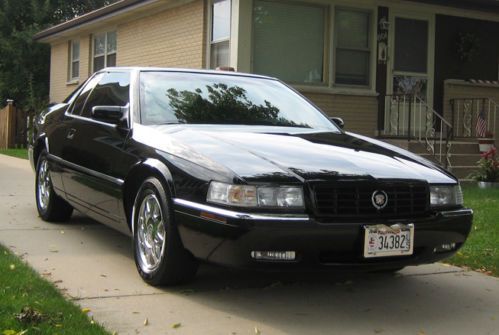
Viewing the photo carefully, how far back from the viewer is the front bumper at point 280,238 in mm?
3676

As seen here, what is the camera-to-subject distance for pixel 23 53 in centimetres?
2366

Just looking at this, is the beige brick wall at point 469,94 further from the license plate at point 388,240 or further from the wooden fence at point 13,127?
the wooden fence at point 13,127

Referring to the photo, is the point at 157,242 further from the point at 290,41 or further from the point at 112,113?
the point at 290,41

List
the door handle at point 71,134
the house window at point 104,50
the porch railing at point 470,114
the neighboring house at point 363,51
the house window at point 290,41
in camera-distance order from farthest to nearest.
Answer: the house window at point 104,50 → the porch railing at point 470,114 → the neighboring house at point 363,51 → the house window at point 290,41 → the door handle at point 71,134

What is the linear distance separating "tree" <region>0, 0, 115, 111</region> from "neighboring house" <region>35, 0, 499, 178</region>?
10355mm

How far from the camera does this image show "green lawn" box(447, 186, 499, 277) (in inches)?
219

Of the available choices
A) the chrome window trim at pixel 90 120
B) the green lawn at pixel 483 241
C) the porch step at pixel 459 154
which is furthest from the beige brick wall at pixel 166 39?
the chrome window trim at pixel 90 120

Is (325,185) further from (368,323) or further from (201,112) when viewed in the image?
(201,112)

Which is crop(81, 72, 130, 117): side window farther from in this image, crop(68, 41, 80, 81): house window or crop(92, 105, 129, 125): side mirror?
crop(68, 41, 80, 81): house window

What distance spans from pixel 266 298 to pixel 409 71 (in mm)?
9612

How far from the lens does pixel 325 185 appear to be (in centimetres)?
383

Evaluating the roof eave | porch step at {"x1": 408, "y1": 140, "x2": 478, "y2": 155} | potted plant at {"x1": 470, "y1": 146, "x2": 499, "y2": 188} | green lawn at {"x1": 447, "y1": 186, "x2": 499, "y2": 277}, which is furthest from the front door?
the roof eave

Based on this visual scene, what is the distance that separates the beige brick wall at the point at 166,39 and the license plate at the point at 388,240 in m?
9.11

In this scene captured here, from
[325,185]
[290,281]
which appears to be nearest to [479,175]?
[290,281]
